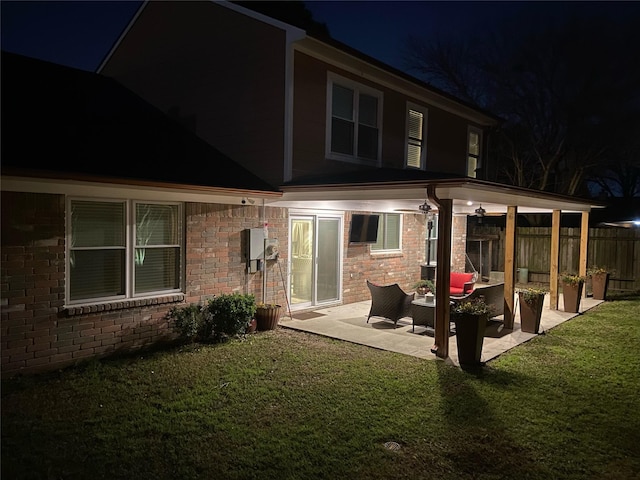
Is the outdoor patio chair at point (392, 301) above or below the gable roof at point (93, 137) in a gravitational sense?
below

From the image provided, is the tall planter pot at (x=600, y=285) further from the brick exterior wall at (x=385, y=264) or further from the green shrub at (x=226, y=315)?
the green shrub at (x=226, y=315)

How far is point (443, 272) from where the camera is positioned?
24.1ft

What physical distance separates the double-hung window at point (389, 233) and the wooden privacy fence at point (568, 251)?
5.08 meters

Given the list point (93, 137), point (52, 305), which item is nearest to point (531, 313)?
point (52, 305)

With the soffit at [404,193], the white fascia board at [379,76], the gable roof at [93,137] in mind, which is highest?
the white fascia board at [379,76]

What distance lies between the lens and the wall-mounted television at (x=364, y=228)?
12.0 meters

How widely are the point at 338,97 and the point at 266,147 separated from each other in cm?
203

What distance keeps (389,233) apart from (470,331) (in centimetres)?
661

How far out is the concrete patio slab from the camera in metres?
8.09

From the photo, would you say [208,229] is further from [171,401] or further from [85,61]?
[85,61]

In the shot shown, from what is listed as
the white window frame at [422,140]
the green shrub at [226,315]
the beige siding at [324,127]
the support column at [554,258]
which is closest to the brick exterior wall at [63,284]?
the green shrub at [226,315]

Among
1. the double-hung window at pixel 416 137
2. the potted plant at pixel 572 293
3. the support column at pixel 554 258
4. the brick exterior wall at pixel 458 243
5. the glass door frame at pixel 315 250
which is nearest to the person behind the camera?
the glass door frame at pixel 315 250

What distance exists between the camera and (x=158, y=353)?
7.58m

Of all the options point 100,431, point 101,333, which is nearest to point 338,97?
point 101,333
